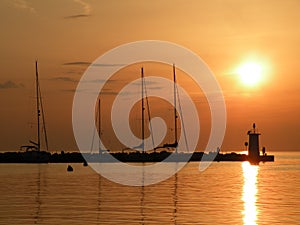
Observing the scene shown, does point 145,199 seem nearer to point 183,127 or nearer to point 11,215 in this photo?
point 11,215

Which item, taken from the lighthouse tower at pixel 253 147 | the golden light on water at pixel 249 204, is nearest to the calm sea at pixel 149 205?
the golden light on water at pixel 249 204

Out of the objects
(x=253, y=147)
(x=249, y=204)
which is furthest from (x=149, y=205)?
(x=253, y=147)

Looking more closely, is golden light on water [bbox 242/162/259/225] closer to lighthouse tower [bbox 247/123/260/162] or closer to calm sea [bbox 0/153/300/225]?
calm sea [bbox 0/153/300/225]

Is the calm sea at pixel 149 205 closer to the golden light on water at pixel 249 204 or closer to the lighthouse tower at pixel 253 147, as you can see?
the golden light on water at pixel 249 204

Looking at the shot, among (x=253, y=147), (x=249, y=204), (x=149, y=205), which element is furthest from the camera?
(x=253, y=147)

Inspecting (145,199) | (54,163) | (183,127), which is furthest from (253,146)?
(145,199)

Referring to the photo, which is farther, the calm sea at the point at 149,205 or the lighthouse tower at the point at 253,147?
the lighthouse tower at the point at 253,147

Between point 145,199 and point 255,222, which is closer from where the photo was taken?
point 255,222

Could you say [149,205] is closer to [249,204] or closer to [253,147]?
[249,204]

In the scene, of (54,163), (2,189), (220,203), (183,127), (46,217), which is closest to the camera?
(46,217)

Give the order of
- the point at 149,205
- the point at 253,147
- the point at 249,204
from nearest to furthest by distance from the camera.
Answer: the point at 149,205 < the point at 249,204 < the point at 253,147

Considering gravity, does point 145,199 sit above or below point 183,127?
below

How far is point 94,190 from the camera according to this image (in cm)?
6488

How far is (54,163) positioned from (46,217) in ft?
389
